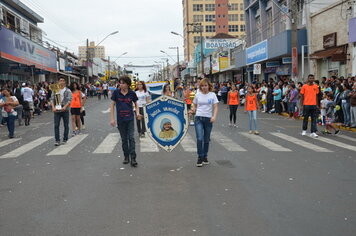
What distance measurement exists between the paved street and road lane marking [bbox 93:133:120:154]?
0.22 ft

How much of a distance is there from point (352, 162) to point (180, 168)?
3692mm

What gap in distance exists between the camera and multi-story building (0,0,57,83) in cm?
2570

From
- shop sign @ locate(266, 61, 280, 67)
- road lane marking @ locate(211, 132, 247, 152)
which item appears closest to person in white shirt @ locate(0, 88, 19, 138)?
road lane marking @ locate(211, 132, 247, 152)

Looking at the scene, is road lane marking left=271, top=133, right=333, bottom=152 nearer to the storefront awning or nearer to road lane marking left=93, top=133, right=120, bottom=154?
road lane marking left=93, top=133, right=120, bottom=154

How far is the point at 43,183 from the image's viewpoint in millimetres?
6844

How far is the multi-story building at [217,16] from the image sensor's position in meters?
119

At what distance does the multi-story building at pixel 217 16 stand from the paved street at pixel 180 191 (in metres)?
109

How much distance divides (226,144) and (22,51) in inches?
857

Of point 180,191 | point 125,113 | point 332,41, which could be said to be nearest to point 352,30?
point 332,41

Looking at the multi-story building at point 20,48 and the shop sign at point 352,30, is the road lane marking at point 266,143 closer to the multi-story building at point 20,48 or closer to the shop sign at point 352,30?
the shop sign at point 352,30

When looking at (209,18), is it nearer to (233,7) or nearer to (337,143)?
(233,7)

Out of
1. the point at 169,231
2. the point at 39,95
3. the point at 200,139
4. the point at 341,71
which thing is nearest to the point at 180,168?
the point at 200,139

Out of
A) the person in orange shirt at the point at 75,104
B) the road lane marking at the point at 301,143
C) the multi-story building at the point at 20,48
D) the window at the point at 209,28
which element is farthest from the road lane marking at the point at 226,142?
the window at the point at 209,28

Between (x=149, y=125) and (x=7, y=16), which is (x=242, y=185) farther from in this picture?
(x=7, y=16)
